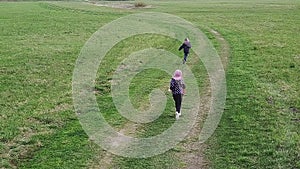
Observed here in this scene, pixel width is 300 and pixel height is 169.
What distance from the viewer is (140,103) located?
82.4ft

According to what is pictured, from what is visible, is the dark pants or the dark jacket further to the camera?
the dark jacket

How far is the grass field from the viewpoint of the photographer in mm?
17609

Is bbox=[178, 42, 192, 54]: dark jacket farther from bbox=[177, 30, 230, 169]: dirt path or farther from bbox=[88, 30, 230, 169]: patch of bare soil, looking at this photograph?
bbox=[88, 30, 230, 169]: patch of bare soil

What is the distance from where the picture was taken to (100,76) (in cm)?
3186

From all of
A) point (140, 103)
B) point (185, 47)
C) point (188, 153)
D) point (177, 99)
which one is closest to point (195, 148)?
point (188, 153)

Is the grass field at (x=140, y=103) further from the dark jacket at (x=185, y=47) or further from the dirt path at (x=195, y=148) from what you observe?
the dark jacket at (x=185, y=47)

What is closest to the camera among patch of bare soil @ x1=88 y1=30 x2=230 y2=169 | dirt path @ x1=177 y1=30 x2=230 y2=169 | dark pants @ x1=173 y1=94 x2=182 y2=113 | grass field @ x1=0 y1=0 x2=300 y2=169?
patch of bare soil @ x1=88 y1=30 x2=230 y2=169

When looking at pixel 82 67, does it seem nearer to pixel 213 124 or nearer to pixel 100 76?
pixel 100 76

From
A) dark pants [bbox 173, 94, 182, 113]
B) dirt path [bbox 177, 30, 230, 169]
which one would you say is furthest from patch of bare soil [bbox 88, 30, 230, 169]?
dark pants [bbox 173, 94, 182, 113]

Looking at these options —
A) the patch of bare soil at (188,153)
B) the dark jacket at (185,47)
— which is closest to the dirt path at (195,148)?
the patch of bare soil at (188,153)

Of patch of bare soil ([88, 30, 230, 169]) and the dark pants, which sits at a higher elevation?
the dark pants

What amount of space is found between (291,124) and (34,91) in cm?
1600

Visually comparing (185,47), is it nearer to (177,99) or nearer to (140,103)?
(140,103)

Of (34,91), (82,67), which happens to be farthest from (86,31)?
(34,91)
